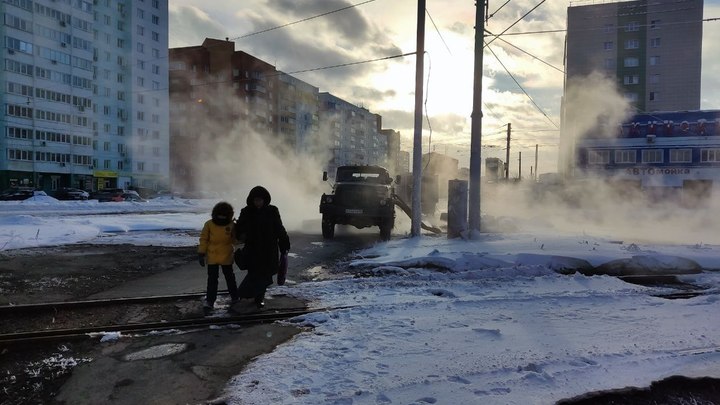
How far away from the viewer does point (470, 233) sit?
39.9ft

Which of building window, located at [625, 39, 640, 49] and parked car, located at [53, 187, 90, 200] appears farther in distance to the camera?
building window, located at [625, 39, 640, 49]

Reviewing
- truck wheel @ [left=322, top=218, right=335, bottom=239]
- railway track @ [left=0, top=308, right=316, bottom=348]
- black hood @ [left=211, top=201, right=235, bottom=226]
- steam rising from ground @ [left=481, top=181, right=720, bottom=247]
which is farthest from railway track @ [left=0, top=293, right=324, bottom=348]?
steam rising from ground @ [left=481, top=181, right=720, bottom=247]

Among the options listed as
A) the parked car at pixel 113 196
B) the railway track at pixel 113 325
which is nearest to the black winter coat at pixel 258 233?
the railway track at pixel 113 325

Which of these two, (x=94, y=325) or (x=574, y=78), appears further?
(x=574, y=78)

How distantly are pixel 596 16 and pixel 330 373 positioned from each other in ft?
226

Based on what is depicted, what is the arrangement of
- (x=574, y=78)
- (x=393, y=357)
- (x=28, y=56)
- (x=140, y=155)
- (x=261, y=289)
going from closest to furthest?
1. (x=393, y=357)
2. (x=261, y=289)
3. (x=28, y=56)
4. (x=574, y=78)
5. (x=140, y=155)

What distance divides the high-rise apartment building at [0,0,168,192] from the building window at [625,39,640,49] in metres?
65.6

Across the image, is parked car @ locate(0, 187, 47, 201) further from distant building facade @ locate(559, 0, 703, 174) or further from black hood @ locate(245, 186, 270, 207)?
distant building facade @ locate(559, 0, 703, 174)

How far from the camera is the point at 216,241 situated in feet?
19.3

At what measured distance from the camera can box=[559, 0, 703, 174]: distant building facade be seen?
191 feet

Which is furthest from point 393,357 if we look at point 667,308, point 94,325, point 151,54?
point 151,54

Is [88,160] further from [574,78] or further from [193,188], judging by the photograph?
[574,78]

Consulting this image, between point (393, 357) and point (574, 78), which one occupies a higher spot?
point (574, 78)

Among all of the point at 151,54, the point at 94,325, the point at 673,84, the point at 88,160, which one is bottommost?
the point at 94,325
